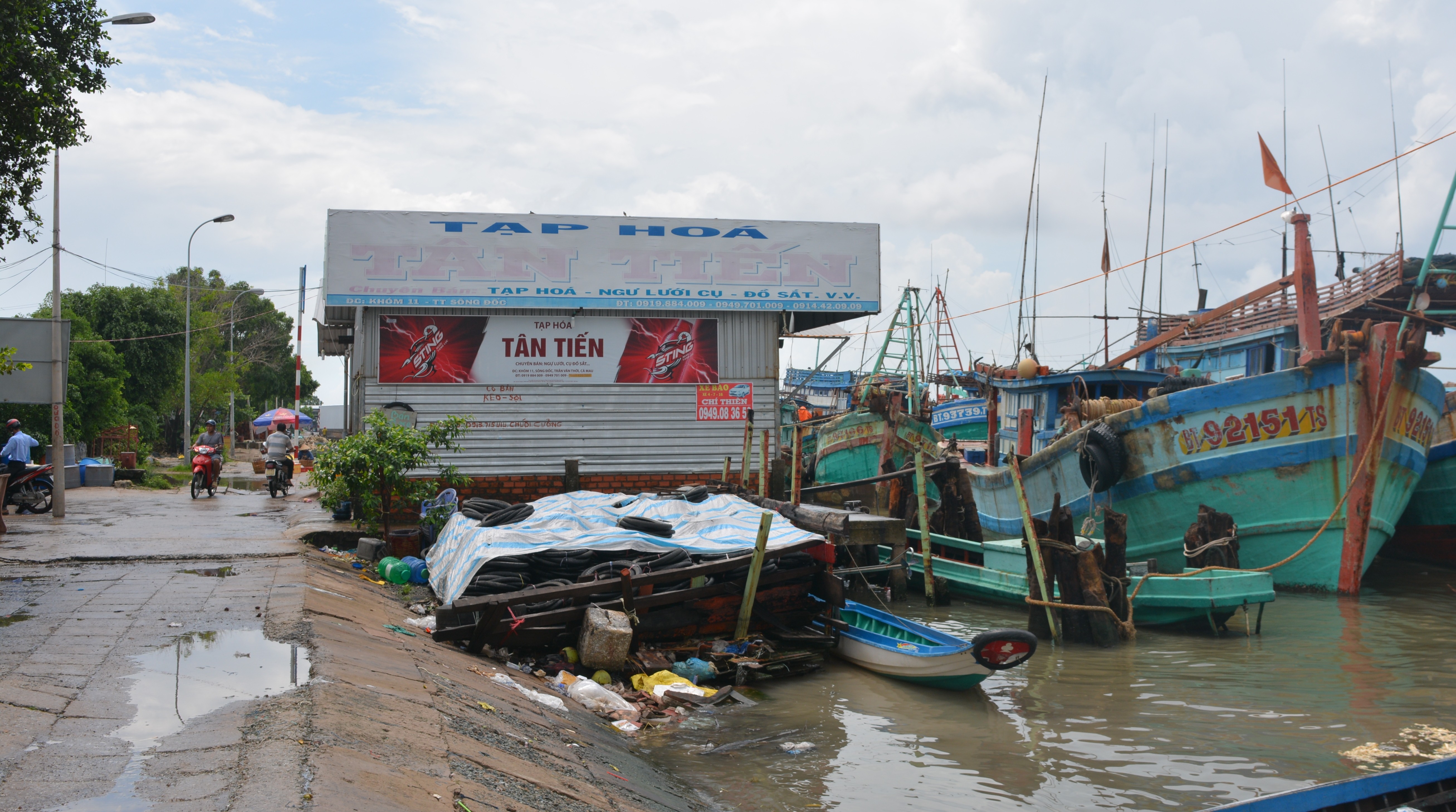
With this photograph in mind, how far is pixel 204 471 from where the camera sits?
60.2 ft

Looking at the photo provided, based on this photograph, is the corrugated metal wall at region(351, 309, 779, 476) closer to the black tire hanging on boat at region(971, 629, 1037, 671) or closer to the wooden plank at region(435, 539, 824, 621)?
the wooden plank at region(435, 539, 824, 621)

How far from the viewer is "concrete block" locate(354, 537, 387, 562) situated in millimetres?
11805

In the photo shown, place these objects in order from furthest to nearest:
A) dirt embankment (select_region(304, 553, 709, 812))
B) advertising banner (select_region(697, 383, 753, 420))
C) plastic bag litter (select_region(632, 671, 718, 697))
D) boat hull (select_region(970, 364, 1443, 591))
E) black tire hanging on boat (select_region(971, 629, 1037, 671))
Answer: advertising banner (select_region(697, 383, 753, 420)) < boat hull (select_region(970, 364, 1443, 591)) < plastic bag litter (select_region(632, 671, 718, 697)) < black tire hanging on boat (select_region(971, 629, 1037, 671)) < dirt embankment (select_region(304, 553, 709, 812))

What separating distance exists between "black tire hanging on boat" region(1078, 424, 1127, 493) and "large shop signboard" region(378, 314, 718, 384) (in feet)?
20.8

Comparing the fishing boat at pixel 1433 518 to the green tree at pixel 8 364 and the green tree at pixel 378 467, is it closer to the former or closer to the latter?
the green tree at pixel 378 467

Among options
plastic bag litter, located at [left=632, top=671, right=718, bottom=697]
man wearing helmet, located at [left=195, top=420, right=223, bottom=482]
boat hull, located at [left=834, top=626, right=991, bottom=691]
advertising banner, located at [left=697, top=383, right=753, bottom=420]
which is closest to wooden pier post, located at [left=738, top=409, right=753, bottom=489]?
advertising banner, located at [left=697, top=383, right=753, bottom=420]

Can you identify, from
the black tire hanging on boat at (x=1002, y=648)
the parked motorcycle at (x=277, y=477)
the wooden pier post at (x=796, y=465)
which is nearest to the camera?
the black tire hanging on boat at (x=1002, y=648)

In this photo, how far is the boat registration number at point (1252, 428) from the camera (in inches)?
511

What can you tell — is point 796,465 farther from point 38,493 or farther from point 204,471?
point 38,493

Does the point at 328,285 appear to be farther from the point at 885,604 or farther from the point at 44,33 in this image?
the point at 885,604

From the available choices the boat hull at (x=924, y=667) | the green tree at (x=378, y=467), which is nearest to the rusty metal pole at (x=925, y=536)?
the boat hull at (x=924, y=667)

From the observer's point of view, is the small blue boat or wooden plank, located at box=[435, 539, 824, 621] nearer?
the small blue boat

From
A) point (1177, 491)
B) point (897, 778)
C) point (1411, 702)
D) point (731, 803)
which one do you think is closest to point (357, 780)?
point (731, 803)

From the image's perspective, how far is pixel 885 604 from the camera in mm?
12102
